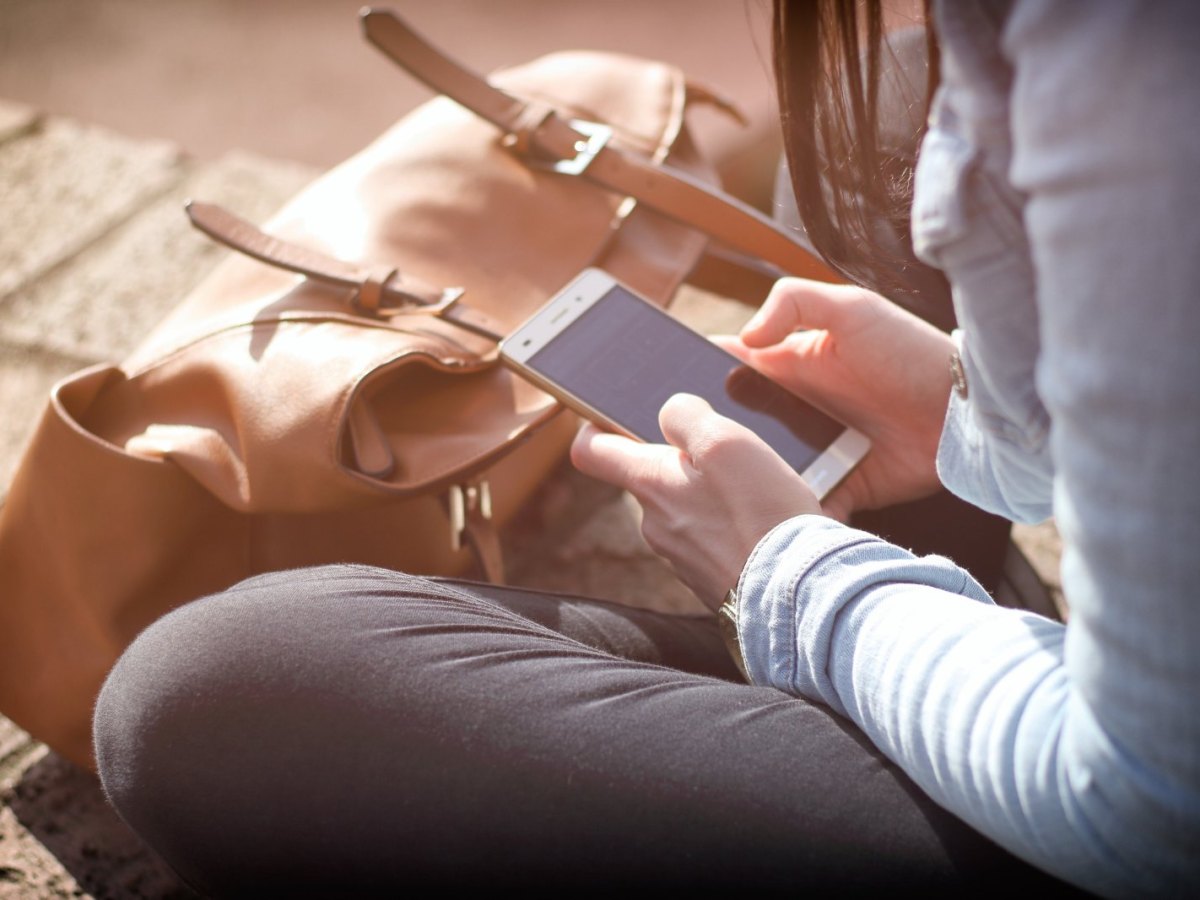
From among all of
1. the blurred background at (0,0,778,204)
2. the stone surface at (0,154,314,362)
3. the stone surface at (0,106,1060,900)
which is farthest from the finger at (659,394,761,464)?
the blurred background at (0,0,778,204)

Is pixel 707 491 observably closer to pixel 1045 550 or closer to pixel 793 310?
pixel 793 310

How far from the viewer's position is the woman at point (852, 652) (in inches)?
14.7

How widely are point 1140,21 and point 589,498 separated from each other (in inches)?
41.3

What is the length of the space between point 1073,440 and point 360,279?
2.35 ft

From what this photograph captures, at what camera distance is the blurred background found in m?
2.11

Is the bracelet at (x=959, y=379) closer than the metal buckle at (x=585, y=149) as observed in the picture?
Yes

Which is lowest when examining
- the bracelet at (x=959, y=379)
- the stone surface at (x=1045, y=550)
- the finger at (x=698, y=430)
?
the stone surface at (x=1045, y=550)

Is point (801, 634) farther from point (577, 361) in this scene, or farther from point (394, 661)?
point (577, 361)

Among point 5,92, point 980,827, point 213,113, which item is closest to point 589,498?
point 980,827

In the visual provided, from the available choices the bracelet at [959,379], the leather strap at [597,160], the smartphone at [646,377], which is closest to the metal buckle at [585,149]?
the leather strap at [597,160]

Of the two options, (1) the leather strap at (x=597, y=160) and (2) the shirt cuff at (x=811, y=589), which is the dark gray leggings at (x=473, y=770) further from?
(1) the leather strap at (x=597, y=160)

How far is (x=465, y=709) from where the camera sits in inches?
24.5

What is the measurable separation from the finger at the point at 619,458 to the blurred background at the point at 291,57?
1.17m

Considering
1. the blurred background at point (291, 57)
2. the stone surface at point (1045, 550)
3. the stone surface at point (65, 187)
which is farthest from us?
the blurred background at point (291, 57)
